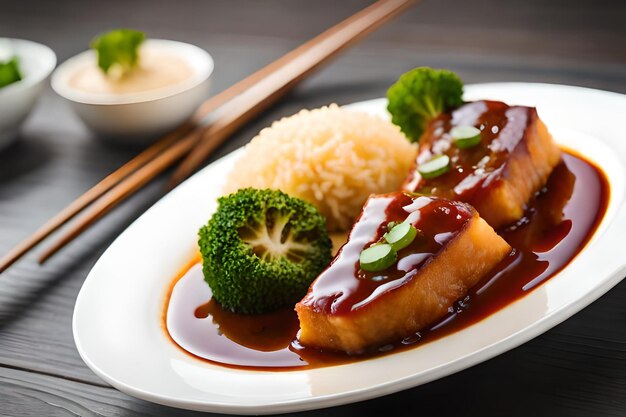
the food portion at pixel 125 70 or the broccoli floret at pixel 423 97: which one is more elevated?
the broccoli floret at pixel 423 97

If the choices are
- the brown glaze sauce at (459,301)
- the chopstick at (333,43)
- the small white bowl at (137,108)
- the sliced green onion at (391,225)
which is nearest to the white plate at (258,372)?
the brown glaze sauce at (459,301)

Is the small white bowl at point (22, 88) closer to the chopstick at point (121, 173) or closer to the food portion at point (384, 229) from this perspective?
the chopstick at point (121, 173)

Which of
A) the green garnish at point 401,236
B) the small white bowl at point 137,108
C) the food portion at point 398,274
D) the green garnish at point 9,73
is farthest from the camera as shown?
the green garnish at point 9,73

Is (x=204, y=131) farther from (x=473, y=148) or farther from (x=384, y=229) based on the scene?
(x=384, y=229)

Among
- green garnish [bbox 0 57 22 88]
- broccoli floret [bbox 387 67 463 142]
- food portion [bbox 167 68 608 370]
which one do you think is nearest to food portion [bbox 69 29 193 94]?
green garnish [bbox 0 57 22 88]

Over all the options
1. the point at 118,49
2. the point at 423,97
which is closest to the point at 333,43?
the point at 118,49

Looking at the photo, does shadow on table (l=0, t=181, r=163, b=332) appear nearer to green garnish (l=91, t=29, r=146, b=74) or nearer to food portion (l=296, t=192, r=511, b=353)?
green garnish (l=91, t=29, r=146, b=74)

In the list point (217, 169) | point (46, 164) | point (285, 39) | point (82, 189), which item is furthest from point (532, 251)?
point (285, 39)
